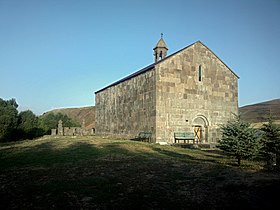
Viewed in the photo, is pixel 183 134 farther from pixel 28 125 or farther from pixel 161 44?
pixel 28 125

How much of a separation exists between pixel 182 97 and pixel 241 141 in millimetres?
13052

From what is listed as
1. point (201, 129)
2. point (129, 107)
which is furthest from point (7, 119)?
point (201, 129)

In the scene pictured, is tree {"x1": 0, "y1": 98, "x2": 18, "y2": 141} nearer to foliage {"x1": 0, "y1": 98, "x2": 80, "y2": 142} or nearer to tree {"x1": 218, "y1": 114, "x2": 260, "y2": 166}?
foliage {"x1": 0, "y1": 98, "x2": 80, "y2": 142}

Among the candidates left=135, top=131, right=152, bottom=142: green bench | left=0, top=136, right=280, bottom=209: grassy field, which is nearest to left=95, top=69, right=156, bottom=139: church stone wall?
left=135, top=131, right=152, bottom=142: green bench

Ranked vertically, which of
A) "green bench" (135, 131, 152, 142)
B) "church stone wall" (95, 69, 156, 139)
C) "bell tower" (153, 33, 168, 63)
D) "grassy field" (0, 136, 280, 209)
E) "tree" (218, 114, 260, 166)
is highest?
"bell tower" (153, 33, 168, 63)

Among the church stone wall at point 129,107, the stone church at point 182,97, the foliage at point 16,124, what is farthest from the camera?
the foliage at point 16,124

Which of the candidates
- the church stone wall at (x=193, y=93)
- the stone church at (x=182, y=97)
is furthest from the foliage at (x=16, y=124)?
the church stone wall at (x=193, y=93)

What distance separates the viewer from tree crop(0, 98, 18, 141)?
30.2m

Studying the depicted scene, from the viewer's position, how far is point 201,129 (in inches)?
1026

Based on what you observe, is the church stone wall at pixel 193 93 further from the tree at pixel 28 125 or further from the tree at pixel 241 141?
the tree at pixel 28 125

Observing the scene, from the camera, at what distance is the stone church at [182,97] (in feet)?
78.1

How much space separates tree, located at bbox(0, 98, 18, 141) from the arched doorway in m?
23.6

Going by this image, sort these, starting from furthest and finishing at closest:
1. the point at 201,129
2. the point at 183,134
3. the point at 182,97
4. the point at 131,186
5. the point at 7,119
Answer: the point at 7,119, the point at 201,129, the point at 182,97, the point at 183,134, the point at 131,186

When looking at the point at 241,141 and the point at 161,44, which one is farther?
the point at 161,44
